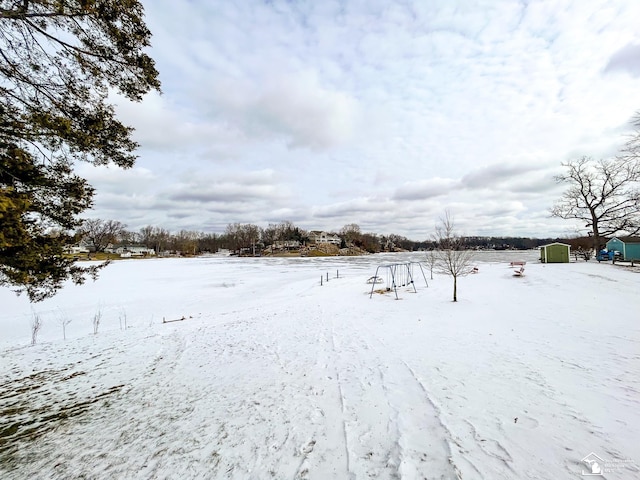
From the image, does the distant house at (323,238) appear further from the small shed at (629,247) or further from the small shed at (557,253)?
the small shed at (629,247)

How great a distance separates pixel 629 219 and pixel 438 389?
3953 centimetres

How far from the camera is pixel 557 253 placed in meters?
33.0

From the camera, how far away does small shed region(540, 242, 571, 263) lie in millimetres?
32531

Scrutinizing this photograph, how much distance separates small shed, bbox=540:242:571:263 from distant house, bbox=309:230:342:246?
3802 inches

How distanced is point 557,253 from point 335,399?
3928 cm

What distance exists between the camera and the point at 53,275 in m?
4.91

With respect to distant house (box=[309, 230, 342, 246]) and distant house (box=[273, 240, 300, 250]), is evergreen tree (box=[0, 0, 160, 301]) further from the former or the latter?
Result: distant house (box=[309, 230, 342, 246])

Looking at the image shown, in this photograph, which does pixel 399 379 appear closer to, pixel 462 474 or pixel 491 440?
pixel 491 440

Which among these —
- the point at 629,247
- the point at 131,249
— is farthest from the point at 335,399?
the point at 131,249

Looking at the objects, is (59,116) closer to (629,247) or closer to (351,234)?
(629,247)

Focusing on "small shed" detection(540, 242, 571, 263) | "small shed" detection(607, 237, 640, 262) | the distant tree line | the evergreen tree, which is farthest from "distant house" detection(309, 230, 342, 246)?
the evergreen tree

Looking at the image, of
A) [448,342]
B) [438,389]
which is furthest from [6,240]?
[448,342]

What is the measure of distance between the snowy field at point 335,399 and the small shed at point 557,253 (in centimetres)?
2662

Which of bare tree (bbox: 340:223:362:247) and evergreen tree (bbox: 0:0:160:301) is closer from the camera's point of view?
evergreen tree (bbox: 0:0:160:301)
